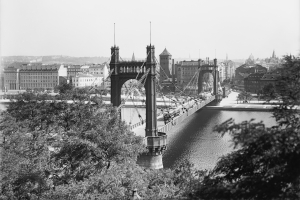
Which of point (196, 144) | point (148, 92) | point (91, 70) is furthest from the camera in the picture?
point (91, 70)

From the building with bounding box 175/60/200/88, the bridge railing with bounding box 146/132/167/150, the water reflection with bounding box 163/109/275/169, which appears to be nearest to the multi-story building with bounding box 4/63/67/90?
the building with bounding box 175/60/200/88

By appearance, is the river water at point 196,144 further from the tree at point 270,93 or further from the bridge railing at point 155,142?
the tree at point 270,93

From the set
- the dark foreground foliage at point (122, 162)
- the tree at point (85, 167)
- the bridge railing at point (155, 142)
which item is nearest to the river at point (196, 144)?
the bridge railing at point (155, 142)

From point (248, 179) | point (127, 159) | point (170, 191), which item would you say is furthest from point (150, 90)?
point (248, 179)

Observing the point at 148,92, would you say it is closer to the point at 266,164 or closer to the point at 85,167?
the point at 85,167

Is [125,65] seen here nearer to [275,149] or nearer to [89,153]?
[89,153]

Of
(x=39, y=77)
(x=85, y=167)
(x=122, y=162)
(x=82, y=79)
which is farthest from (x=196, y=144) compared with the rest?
(x=39, y=77)

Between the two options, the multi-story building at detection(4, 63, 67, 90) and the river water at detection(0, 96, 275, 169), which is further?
the multi-story building at detection(4, 63, 67, 90)

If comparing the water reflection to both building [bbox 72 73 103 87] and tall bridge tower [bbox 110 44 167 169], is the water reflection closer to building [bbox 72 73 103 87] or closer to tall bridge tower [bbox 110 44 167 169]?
tall bridge tower [bbox 110 44 167 169]
